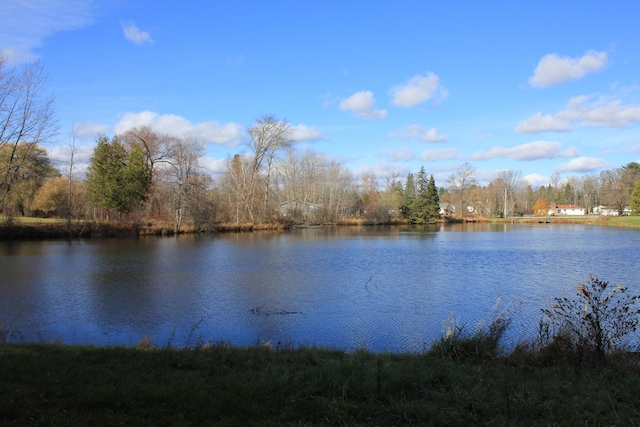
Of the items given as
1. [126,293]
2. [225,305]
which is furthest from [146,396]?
[126,293]

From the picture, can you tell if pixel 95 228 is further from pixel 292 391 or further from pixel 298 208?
pixel 292 391

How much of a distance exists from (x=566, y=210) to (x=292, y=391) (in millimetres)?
124373

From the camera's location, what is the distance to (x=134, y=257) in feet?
75.8

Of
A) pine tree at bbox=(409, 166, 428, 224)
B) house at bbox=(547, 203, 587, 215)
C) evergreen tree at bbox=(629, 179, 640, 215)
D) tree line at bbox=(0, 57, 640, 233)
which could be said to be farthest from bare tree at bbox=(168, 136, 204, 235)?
house at bbox=(547, 203, 587, 215)

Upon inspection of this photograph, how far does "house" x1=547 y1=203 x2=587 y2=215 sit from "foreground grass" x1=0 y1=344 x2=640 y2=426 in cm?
11907

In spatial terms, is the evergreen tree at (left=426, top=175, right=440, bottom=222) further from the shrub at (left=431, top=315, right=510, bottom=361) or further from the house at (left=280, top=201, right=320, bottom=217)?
the shrub at (left=431, top=315, right=510, bottom=361)

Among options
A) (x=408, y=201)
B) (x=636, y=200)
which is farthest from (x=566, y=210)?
(x=408, y=201)

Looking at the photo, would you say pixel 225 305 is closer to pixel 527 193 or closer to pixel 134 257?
pixel 134 257

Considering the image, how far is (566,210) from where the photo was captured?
113m

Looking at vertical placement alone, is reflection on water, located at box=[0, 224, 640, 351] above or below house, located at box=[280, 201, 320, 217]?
below

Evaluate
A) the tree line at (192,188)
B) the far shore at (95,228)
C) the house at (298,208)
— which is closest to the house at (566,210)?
the tree line at (192,188)

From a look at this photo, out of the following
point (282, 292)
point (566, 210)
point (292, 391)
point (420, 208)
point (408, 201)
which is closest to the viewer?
point (292, 391)

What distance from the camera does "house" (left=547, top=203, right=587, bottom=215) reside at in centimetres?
11019

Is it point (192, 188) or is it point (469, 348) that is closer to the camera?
point (469, 348)
